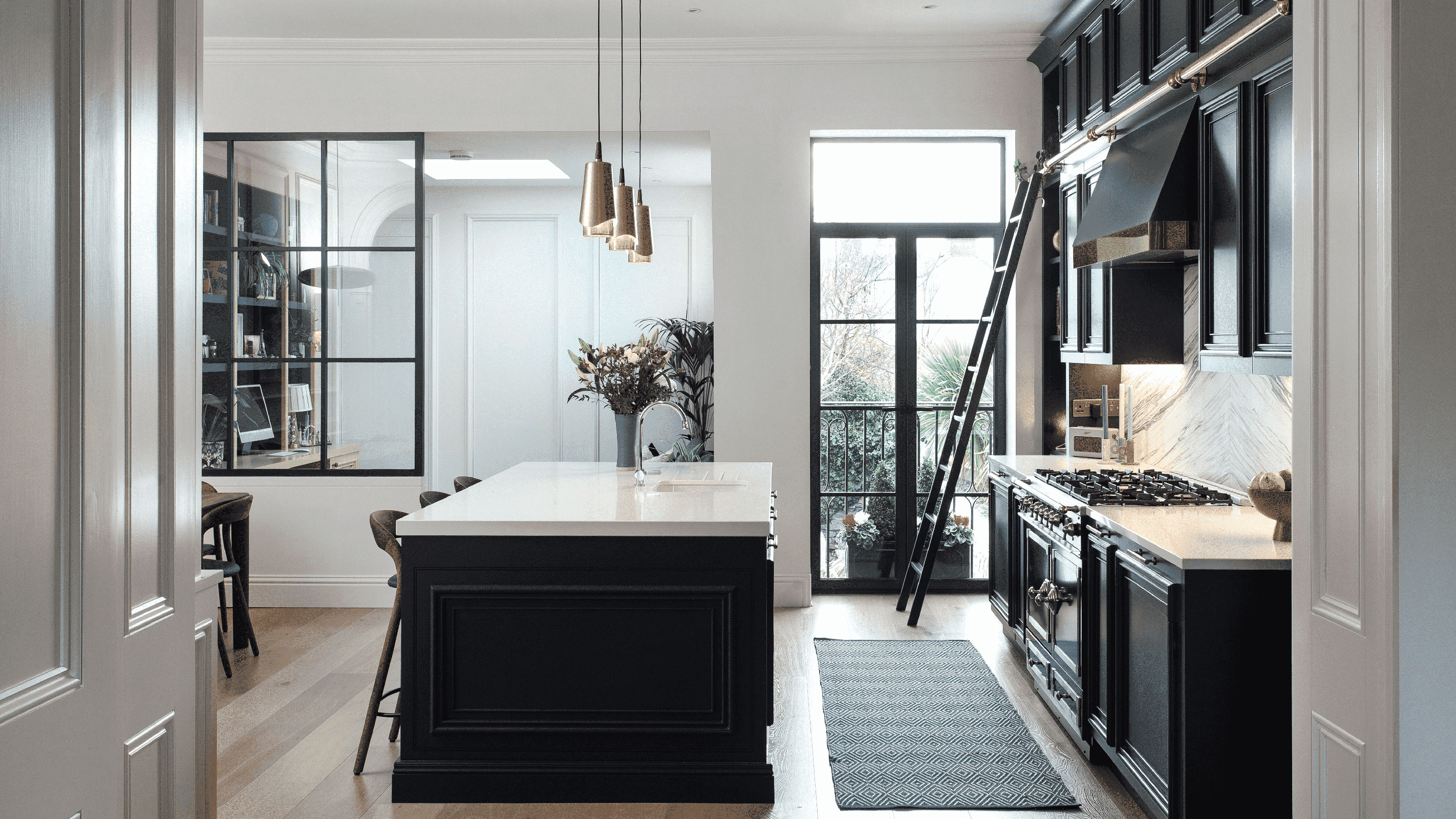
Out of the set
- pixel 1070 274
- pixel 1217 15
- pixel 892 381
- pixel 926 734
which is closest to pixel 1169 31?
pixel 1217 15

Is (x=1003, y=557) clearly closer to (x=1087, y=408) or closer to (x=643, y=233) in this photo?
(x=1087, y=408)

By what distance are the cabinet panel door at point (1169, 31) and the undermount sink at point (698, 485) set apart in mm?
2192

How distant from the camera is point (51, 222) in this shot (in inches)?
47.4

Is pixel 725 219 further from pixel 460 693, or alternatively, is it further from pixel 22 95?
pixel 22 95

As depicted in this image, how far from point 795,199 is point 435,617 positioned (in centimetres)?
327

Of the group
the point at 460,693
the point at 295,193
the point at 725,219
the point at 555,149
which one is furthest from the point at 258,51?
the point at 460,693

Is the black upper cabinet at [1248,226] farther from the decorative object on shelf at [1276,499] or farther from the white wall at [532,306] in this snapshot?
the white wall at [532,306]

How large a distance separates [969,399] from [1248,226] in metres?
2.36

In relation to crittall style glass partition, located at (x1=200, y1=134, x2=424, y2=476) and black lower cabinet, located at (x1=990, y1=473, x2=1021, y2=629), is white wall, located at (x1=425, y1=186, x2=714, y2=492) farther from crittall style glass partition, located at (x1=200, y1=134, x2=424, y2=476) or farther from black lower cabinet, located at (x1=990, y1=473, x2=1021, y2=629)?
black lower cabinet, located at (x1=990, y1=473, x2=1021, y2=629)

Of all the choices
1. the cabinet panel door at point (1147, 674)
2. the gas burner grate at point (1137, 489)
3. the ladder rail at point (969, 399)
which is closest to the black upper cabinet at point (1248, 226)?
the gas burner grate at point (1137, 489)

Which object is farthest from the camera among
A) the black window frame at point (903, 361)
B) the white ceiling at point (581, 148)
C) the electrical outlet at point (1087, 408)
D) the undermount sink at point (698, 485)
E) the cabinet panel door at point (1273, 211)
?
the black window frame at point (903, 361)

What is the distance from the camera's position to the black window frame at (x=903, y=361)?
18.2 ft

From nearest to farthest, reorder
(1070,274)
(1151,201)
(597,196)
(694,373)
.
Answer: (597,196), (1151,201), (1070,274), (694,373)

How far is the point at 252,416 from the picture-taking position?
532 cm
